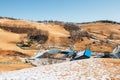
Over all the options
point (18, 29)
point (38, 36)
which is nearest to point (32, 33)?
point (38, 36)

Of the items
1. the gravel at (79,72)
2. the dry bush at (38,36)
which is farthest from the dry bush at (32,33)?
the gravel at (79,72)

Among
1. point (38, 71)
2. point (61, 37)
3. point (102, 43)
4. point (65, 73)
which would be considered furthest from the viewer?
point (61, 37)

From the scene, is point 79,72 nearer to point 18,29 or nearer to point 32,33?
point 32,33

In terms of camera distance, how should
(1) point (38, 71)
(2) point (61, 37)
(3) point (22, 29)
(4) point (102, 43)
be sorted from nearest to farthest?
(1) point (38, 71) → (4) point (102, 43) → (2) point (61, 37) → (3) point (22, 29)

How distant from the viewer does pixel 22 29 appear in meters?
148

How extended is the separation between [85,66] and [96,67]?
1220 millimetres

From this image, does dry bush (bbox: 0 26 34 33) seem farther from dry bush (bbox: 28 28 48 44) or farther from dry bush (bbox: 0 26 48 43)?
dry bush (bbox: 28 28 48 44)

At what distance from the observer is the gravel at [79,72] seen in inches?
1045

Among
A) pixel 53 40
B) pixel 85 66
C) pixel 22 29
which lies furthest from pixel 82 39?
pixel 85 66

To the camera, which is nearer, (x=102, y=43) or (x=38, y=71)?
(x=38, y=71)

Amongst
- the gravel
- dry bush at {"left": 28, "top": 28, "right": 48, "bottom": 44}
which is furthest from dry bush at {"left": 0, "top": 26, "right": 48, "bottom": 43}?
the gravel

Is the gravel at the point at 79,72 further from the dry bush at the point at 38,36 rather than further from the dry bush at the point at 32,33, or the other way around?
the dry bush at the point at 32,33

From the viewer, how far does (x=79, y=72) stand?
1104 inches

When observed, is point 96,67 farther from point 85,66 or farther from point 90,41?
point 90,41
